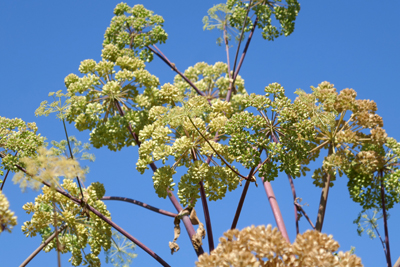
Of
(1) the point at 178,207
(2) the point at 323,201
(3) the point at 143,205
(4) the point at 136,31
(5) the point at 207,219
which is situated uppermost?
(4) the point at 136,31

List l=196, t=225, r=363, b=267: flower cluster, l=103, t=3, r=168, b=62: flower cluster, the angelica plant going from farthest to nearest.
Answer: l=103, t=3, r=168, b=62: flower cluster → the angelica plant → l=196, t=225, r=363, b=267: flower cluster

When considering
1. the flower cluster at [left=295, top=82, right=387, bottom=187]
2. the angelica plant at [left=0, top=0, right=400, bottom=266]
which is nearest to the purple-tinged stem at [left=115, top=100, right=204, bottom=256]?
the angelica plant at [left=0, top=0, right=400, bottom=266]

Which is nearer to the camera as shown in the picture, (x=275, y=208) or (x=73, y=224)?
(x=73, y=224)

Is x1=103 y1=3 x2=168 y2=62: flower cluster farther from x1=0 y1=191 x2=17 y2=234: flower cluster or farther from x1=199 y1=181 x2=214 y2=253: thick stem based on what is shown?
x1=0 y1=191 x2=17 y2=234: flower cluster

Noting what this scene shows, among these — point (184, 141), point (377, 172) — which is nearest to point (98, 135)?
point (184, 141)

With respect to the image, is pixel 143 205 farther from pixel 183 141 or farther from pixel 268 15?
pixel 268 15

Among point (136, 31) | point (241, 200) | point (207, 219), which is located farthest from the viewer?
point (136, 31)

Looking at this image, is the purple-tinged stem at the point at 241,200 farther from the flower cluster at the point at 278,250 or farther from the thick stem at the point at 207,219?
the flower cluster at the point at 278,250

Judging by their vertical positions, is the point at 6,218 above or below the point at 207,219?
below

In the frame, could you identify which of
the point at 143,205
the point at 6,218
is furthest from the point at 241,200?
the point at 6,218

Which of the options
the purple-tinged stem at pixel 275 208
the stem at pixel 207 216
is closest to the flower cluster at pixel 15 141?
the stem at pixel 207 216

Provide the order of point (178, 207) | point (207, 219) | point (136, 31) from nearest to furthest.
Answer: point (207, 219) < point (178, 207) < point (136, 31)

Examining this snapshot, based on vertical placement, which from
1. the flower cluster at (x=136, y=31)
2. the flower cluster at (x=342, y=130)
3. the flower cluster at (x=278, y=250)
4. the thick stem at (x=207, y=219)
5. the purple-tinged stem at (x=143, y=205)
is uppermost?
the flower cluster at (x=136, y=31)

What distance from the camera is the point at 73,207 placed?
6637 millimetres
